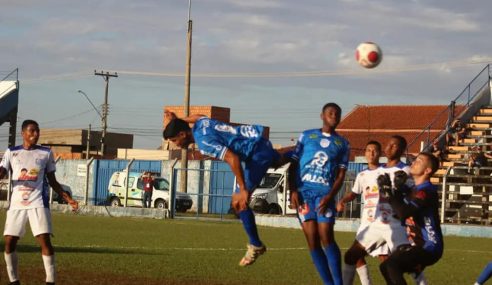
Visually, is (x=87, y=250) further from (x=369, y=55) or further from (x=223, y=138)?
(x=223, y=138)

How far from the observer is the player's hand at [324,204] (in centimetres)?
1232

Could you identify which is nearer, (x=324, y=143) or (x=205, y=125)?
(x=205, y=125)

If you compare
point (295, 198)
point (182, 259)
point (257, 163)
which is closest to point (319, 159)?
point (295, 198)

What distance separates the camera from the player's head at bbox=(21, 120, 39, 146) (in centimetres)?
1336

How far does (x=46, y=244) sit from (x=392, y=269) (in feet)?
15.3

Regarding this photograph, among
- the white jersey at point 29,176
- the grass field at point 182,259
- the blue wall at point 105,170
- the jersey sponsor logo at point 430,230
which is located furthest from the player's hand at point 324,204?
the blue wall at point 105,170

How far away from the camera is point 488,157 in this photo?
130 feet

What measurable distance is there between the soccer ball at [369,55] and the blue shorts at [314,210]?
3571 mm

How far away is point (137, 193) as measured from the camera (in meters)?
49.0

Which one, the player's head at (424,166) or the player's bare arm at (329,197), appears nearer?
the player's head at (424,166)

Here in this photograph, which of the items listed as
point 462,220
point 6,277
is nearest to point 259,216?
point 462,220

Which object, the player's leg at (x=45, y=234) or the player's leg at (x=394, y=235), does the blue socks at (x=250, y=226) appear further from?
the player's leg at (x=45, y=234)

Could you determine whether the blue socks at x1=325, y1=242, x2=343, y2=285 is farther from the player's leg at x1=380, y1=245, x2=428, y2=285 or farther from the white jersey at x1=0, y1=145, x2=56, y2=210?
the white jersey at x1=0, y1=145, x2=56, y2=210

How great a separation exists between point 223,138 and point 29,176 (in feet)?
9.89
